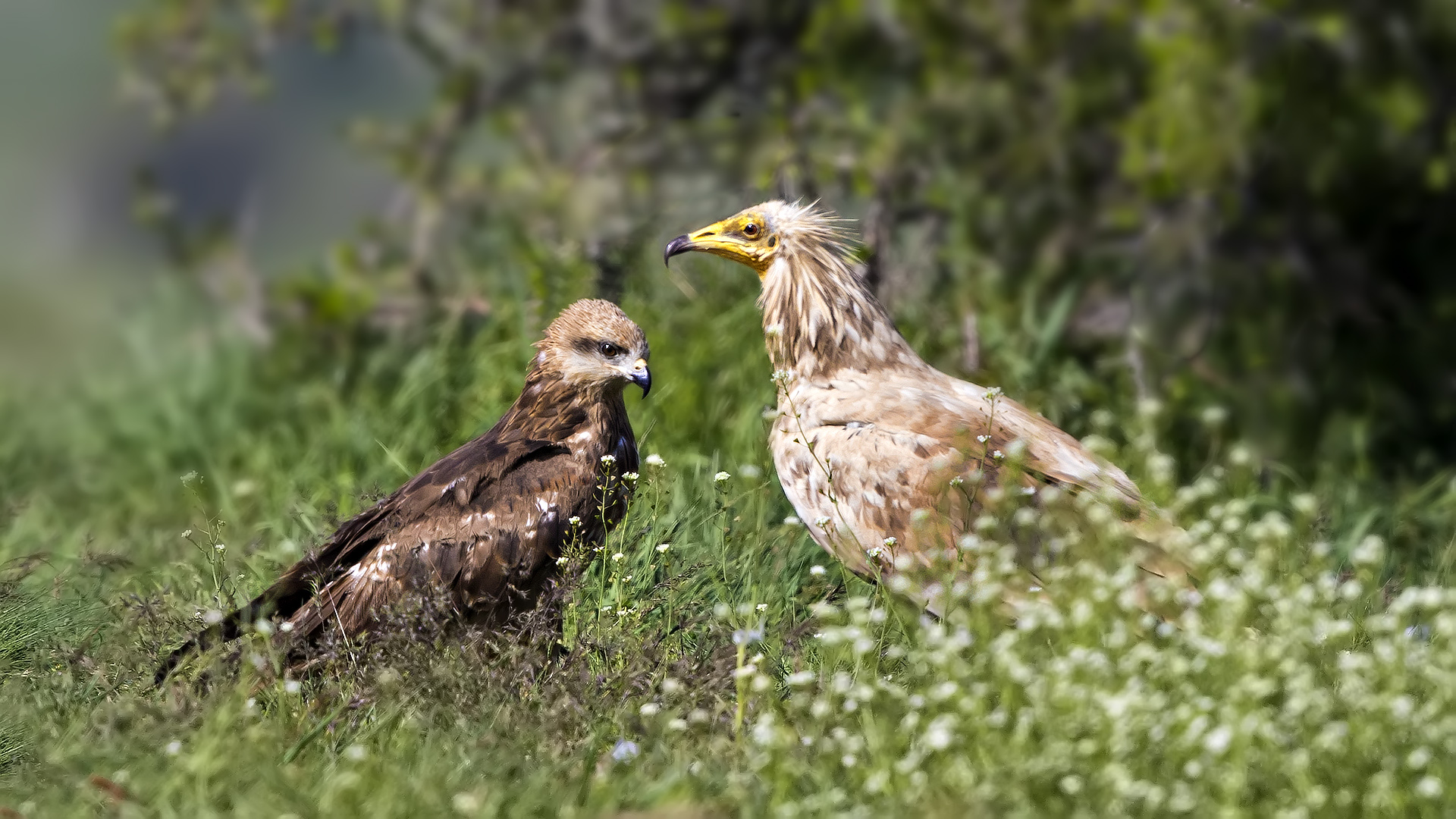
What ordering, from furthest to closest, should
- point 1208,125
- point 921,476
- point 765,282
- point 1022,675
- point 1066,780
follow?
point 1208,125
point 765,282
point 921,476
point 1022,675
point 1066,780

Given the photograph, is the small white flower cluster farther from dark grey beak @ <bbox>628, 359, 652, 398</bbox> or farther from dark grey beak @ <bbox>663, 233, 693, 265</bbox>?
dark grey beak @ <bbox>663, 233, 693, 265</bbox>

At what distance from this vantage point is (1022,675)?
3.88 metres

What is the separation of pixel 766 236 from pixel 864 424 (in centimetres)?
97

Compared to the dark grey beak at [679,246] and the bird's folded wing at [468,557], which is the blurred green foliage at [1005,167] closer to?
the dark grey beak at [679,246]

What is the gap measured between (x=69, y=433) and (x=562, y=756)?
16.6 feet

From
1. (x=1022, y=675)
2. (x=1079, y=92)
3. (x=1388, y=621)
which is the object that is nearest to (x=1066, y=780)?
(x=1022, y=675)

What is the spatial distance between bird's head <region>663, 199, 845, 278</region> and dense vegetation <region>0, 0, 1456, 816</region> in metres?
0.84

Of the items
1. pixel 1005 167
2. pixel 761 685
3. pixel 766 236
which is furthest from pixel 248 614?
pixel 1005 167

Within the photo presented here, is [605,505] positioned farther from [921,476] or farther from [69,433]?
[69,433]

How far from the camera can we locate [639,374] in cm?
552

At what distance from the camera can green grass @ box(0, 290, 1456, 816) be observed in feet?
12.4

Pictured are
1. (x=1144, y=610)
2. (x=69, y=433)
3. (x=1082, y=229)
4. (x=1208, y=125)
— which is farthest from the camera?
(x=69, y=433)

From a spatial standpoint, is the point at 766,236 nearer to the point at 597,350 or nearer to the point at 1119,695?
the point at 597,350

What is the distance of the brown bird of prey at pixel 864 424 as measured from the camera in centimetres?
525
